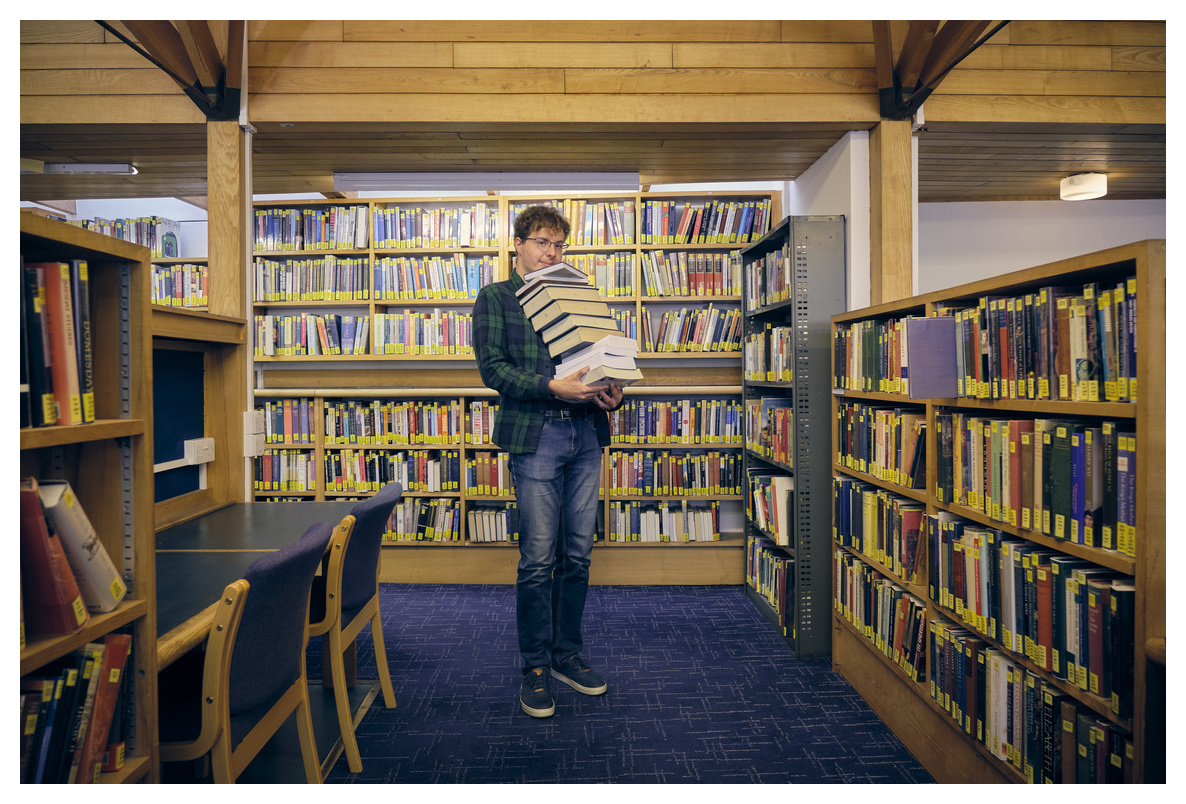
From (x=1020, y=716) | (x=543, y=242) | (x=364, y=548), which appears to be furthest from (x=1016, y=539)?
(x=364, y=548)

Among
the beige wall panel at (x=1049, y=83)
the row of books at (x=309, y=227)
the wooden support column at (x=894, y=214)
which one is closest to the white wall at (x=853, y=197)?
the wooden support column at (x=894, y=214)

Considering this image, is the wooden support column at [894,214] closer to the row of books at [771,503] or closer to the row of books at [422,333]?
the row of books at [771,503]

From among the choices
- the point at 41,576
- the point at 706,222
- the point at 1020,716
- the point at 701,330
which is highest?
the point at 706,222

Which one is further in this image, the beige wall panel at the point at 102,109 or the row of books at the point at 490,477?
the row of books at the point at 490,477

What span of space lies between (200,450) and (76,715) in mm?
1746

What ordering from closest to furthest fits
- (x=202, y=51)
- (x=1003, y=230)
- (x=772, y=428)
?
(x=202, y=51) → (x=772, y=428) → (x=1003, y=230)

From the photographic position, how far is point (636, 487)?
3783 millimetres

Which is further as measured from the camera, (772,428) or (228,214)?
(772,428)

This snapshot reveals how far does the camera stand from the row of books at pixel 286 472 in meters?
3.89

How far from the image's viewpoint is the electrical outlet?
2477mm

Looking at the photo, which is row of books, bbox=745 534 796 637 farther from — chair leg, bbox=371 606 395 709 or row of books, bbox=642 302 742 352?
chair leg, bbox=371 606 395 709

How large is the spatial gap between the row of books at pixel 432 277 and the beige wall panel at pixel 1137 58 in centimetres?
331

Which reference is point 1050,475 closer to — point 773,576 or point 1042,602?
point 1042,602

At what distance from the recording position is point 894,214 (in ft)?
9.43
